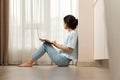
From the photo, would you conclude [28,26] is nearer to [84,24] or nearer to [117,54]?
[84,24]

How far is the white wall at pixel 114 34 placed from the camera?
0.80 meters

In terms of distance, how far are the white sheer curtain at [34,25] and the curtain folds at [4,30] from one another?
Result: 63 mm

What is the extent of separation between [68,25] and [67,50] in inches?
13.2

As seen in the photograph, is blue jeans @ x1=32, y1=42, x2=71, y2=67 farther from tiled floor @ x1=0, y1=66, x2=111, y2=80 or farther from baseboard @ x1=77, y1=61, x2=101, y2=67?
tiled floor @ x1=0, y1=66, x2=111, y2=80

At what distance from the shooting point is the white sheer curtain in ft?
13.5

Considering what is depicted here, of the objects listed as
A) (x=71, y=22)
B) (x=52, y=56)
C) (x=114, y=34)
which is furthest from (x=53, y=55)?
(x=114, y=34)

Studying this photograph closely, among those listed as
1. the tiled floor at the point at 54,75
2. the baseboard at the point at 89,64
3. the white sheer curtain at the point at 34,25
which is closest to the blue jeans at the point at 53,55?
the baseboard at the point at 89,64

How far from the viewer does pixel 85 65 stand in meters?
3.51

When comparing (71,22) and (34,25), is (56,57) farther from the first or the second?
(34,25)

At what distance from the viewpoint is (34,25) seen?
13.6ft

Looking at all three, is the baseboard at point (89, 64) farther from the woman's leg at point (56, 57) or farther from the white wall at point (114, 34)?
the white wall at point (114, 34)

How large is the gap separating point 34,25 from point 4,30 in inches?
17.8

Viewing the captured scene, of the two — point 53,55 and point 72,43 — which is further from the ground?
point 72,43

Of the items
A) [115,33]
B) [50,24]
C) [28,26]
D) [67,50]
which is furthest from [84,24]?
[115,33]
